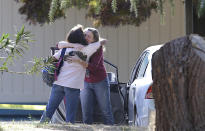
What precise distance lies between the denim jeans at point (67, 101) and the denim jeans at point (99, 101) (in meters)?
0.33

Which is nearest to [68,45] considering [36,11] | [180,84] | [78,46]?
[78,46]

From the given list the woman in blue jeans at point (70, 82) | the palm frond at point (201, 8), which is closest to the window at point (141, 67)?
the woman in blue jeans at point (70, 82)

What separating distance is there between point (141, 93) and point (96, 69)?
925 mm

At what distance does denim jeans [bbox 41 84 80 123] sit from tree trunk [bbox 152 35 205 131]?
3211mm

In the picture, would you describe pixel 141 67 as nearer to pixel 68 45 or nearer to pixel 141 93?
pixel 141 93

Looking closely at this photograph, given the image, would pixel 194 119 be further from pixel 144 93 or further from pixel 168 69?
pixel 144 93

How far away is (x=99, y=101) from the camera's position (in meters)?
7.38

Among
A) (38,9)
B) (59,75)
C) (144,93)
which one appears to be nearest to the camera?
(144,93)

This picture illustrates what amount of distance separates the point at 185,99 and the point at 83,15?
11384 mm

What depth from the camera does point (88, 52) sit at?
721 cm

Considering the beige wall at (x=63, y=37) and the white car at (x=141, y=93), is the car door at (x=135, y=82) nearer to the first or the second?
the white car at (x=141, y=93)

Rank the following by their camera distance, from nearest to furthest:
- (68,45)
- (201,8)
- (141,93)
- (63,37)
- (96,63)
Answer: (201,8) < (141,93) < (68,45) < (96,63) < (63,37)

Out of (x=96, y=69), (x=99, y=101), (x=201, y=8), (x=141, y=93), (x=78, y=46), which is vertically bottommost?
(x=99, y=101)

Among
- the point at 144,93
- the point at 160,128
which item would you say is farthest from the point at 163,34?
the point at 160,128
